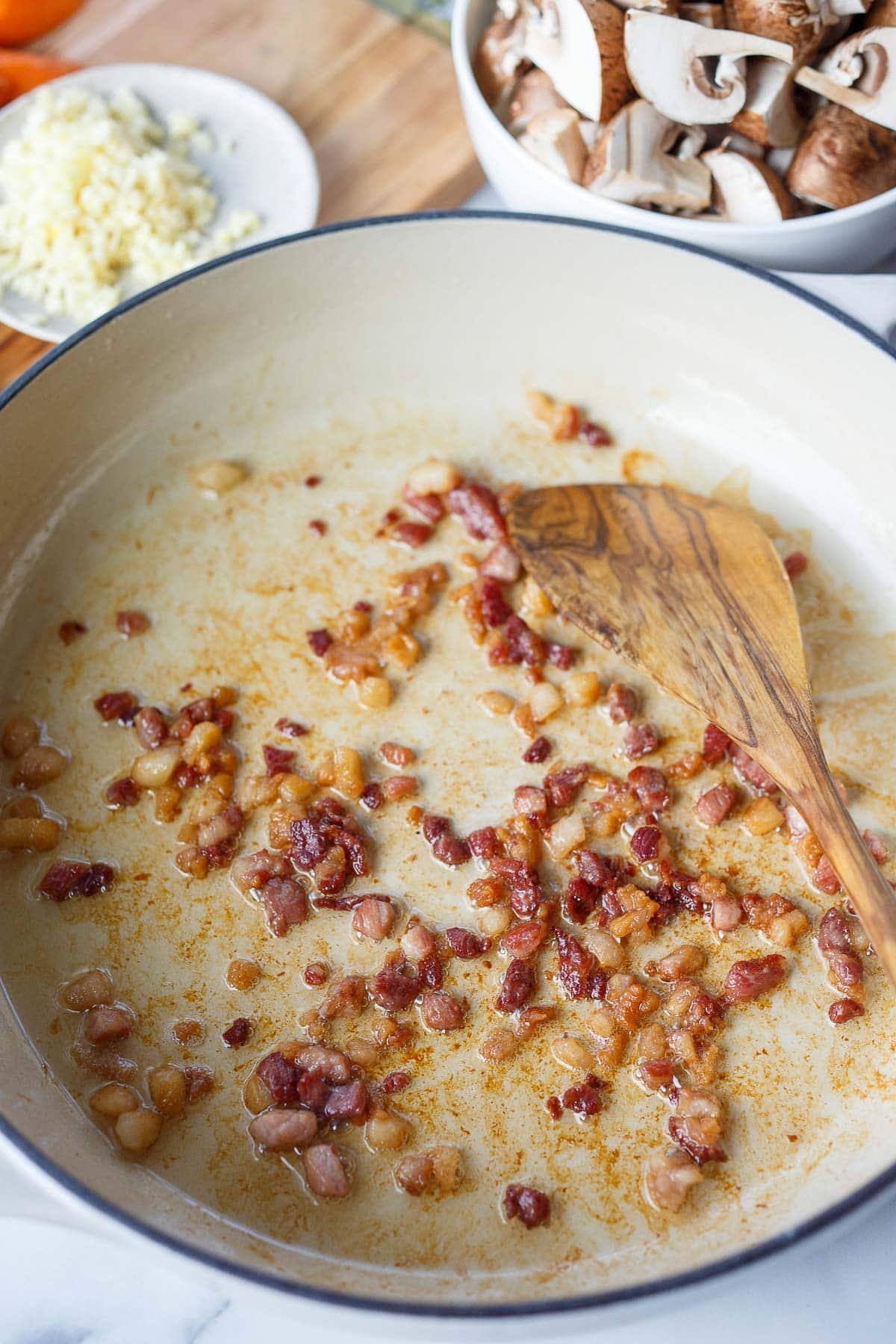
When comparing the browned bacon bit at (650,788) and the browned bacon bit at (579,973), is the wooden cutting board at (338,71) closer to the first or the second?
the browned bacon bit at (650,788)

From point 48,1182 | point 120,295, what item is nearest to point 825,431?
point 120,295

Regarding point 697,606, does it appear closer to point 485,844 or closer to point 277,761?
point 485,844

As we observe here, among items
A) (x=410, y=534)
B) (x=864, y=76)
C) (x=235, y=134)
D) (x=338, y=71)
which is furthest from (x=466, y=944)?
(x=338, y=71)

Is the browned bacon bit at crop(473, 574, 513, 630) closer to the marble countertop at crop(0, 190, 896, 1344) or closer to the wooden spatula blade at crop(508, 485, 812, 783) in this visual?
the wooden spatula blade at crop(508, 485, 812, 783)

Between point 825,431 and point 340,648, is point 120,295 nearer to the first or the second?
point 340,648

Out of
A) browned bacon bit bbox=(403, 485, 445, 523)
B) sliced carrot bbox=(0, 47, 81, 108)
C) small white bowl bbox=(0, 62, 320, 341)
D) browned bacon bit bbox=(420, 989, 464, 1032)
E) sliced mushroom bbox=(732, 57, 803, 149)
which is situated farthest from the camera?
sliced carrot bbox=(0, 47, 81, 108)

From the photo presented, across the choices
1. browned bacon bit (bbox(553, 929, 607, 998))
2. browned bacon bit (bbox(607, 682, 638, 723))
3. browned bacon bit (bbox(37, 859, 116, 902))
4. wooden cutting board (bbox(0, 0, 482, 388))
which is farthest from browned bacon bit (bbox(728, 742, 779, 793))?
wooden cutting board (bbox(0, 0, 482, 388))
